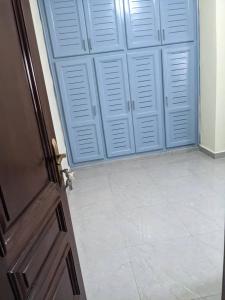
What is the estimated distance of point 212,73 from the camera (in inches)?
117

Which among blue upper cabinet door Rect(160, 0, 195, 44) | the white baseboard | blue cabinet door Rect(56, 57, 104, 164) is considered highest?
blue upper cabinet door Rect(160, 0, 195, 44)

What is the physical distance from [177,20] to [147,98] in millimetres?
1004

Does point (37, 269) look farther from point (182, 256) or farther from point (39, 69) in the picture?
point (182, 256)

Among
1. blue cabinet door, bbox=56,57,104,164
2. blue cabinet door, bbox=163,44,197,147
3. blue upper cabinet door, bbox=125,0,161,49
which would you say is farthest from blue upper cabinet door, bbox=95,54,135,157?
blue cabinet door, bbox=163,44,197,147

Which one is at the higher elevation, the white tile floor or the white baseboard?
the white baseboard

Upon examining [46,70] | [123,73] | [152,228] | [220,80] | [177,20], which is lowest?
[152,228]

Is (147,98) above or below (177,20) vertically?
below

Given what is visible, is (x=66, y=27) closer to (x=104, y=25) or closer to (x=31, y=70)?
(x=104, y=25)

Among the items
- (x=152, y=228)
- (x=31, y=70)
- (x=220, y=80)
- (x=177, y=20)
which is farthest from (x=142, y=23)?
(x=31, y=70)

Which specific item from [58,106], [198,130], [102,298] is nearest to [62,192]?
[102,298]

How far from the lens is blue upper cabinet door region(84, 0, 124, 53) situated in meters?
2.82

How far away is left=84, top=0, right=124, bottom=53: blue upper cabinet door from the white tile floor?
159 cm

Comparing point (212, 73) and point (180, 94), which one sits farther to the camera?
point (180, 94)

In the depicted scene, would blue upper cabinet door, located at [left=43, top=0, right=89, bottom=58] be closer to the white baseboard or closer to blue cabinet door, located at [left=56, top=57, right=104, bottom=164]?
blue cabinet door, located at [left=56, top=57, right=104, bottom=164]
